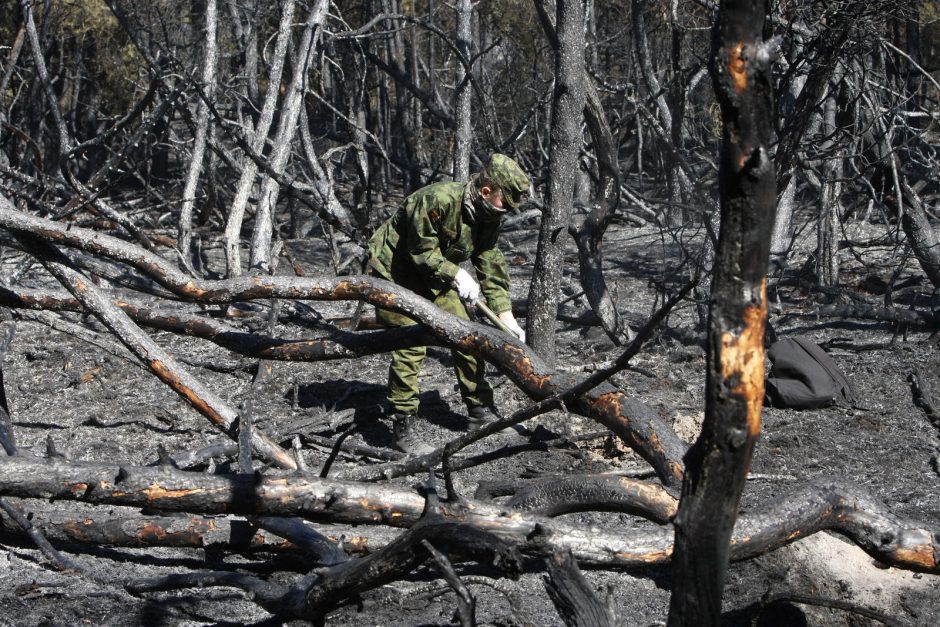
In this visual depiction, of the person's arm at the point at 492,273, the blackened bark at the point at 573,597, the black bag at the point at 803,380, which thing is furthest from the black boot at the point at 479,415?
the blackened bark at the point at 573,597

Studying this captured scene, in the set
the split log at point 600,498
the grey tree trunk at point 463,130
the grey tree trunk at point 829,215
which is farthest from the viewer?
the grey tree trunk at point 829,215

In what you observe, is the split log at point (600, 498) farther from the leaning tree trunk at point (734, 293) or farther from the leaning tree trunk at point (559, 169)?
the leaning tree trunk at point (559, 169)

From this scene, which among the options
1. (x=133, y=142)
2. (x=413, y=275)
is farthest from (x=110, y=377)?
(x=413, y=275)

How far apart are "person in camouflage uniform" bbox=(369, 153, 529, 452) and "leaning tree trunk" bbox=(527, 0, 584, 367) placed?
0.17 metres

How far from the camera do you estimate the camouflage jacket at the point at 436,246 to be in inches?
206

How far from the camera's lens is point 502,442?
5387mm

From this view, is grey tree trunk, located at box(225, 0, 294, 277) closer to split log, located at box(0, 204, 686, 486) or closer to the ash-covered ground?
the ash-covered ground

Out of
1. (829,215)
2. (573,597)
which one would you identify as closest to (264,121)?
(829,215)

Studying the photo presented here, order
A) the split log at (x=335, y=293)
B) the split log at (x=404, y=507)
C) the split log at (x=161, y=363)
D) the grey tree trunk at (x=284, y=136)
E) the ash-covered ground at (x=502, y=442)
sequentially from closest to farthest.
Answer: the split log at (x=404, y=507) → the ash-covered ground at (x=502, y=442) → the split log at (x=335, y=293) → the split log at (x=161, y=363) → the grey tree trunk at (x=284, y=136)

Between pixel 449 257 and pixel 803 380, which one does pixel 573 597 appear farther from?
pixel 803 380

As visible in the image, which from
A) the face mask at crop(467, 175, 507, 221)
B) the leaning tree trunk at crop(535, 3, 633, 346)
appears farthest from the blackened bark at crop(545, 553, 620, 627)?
the leaning tree trunk at crop(535, 3, 633, 346)

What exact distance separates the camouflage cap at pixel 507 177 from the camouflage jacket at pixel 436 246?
0.23 metres

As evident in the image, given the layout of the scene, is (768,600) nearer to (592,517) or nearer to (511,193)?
(592,517)

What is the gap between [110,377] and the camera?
20.6 ft
